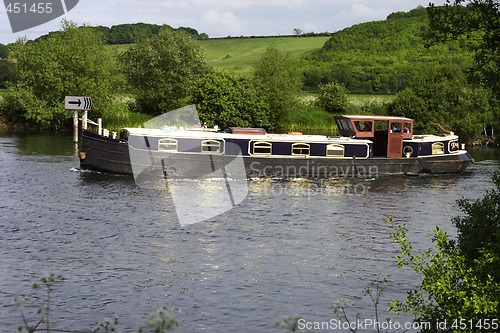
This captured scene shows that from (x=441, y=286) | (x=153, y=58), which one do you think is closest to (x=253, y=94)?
(x=153, y=58)

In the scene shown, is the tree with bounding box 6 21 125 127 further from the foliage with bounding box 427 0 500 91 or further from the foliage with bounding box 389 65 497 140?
the foliage with bounding box 427 0 500 91

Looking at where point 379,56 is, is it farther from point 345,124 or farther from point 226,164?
point 226,164

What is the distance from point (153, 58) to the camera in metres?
88.1

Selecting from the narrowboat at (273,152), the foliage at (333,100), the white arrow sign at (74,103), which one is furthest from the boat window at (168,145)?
the foliage at (333,100)

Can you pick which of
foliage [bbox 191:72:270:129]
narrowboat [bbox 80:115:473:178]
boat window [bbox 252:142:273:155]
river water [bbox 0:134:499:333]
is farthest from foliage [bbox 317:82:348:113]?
river water [bbox 0:134:499:333]

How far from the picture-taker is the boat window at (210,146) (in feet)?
148

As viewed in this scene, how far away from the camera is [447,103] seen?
252 ft

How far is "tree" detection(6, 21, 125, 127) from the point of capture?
76500mm

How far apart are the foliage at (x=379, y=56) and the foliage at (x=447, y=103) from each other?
18.0 meters

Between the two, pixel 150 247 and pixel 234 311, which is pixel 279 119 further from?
pixel 234 311

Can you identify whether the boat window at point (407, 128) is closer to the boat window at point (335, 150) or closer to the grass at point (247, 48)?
the boat window at point (335, 150)

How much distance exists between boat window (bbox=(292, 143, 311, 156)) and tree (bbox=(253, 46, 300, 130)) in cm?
3531

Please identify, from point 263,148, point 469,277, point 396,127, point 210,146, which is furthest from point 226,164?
point 469,277

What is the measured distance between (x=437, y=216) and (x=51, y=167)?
24.0m
